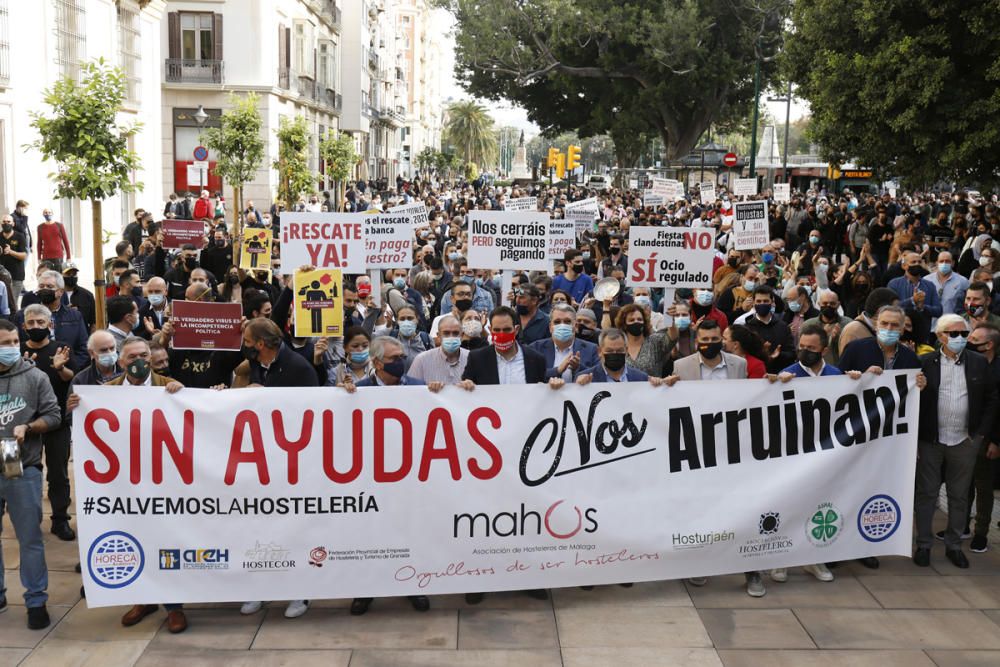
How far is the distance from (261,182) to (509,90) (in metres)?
13.9

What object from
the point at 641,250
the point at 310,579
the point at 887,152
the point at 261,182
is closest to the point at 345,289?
the point at 641,250

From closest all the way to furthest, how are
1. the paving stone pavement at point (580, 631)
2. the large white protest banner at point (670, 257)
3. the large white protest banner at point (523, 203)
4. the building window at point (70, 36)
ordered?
the paving stone pavement at point (580, 631) → the large white protest banner at point (670, 257) → the large white protest banner at point (523, 203) → the building window at point (70, 36)

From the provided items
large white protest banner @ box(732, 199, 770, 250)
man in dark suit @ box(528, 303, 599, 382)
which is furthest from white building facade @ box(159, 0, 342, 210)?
man in dark suit @ box(528, 303, 599, 382)

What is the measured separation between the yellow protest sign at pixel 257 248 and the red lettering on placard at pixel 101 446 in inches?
271

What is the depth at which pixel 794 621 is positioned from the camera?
6652 millimetres

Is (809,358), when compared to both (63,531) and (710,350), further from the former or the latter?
(63,531)

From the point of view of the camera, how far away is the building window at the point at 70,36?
22391 mm

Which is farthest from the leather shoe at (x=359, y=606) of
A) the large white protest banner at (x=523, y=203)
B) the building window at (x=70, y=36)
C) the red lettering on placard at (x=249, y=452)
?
the building window at (x=70, y=36)

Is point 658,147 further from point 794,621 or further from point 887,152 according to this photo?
point 794,621

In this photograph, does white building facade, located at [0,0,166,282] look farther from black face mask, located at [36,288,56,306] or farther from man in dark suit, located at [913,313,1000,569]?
man in dark suit, located at [913,313,1000,569]

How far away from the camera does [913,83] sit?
60.4ft

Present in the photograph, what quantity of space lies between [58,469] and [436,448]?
10.2ft

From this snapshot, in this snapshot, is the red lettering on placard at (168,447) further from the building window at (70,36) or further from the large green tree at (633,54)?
the large green tree at (633,54)

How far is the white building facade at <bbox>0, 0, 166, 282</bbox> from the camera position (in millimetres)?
20344
